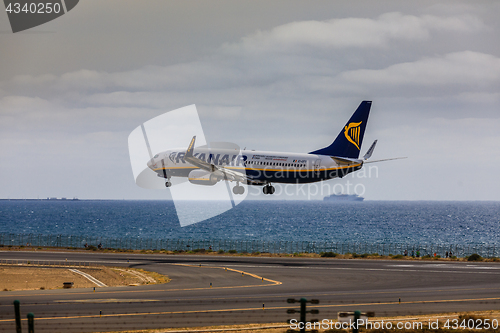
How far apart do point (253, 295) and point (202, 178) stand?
21.3m

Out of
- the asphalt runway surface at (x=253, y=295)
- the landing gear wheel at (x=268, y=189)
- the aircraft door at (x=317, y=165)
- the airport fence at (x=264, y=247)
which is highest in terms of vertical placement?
the aircraft door at (x=317, y=165)

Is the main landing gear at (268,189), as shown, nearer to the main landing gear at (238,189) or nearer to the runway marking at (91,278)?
the main landing gear at (238,189)

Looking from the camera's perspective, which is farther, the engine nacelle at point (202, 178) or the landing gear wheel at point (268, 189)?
the landing gear wheel at point (268, 189)

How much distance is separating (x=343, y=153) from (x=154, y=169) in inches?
1086

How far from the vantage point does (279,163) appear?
209 feet

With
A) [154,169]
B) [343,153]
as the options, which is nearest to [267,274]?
[343,153]

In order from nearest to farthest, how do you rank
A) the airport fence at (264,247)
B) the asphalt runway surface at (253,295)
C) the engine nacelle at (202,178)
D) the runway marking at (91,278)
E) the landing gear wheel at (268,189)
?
1. the asphalt runway surface at (253,295)
2. the runway marking at (91,278)
3. the engine nacelle at (202,178)
4. the landing gear wheel at (268,189)
5. the airport fence at (264,247)

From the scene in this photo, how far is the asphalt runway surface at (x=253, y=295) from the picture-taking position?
35906 millimetres

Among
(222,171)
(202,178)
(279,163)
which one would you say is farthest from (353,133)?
(202,178)

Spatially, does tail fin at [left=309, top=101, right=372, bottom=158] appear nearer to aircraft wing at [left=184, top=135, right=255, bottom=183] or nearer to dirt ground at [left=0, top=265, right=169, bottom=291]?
aircraft wing at [left=184, top=135, right=255, bottom=183]

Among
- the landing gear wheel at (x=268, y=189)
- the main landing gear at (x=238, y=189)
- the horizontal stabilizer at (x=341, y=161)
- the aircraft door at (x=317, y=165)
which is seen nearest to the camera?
the horizontal stabilizer at (x=341, y=161)

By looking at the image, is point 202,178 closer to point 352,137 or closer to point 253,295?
point 352,137

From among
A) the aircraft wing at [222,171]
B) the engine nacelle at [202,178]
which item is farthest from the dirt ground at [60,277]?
the aircraft wing at [222,171]

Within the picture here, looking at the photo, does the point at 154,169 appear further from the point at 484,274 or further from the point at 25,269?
the point at 484,274
